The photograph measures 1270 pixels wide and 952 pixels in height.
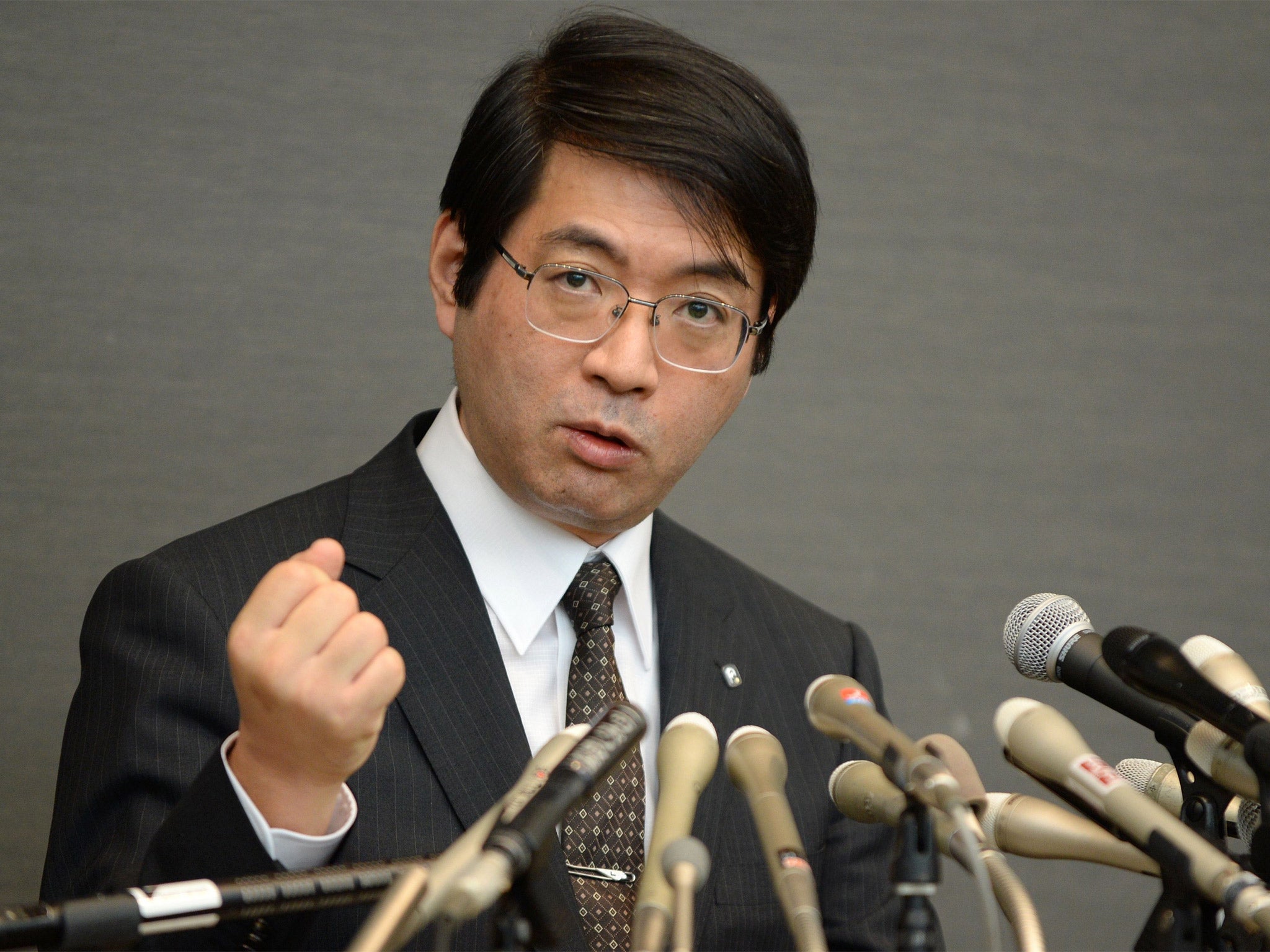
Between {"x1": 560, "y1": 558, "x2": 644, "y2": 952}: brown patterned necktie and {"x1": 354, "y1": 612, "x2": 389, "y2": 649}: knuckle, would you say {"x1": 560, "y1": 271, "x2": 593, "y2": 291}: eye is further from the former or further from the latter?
{"x1": 354, "y1": 612, "x2": 389, "y2": 649}: knuckle

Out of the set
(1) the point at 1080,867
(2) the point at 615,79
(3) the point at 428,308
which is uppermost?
(3) the point at 428,308

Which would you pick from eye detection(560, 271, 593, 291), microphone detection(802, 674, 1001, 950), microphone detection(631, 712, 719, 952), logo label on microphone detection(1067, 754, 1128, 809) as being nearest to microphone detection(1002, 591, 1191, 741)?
logo label on microphone detection(1067, 754, 1128, 809)

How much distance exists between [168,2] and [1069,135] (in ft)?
6.26

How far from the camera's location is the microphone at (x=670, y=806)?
897mm

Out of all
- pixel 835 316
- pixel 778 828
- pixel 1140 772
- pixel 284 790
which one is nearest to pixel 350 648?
pixel 284 790

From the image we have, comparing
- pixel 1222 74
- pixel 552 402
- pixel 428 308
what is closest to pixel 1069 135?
pixel 1222 74

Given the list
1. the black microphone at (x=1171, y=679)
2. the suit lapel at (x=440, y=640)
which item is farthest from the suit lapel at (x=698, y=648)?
the black microphone at (x=1171, y=679)

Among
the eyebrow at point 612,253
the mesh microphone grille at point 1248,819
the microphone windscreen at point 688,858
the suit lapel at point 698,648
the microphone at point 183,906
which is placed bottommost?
the microphone at point 183,906

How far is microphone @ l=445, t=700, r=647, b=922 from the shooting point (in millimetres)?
806

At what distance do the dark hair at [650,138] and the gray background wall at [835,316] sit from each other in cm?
77

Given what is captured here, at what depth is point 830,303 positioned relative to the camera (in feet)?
9.22

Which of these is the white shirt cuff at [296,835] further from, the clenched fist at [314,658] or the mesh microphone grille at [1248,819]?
the mesh microphone grille at [1248,819]

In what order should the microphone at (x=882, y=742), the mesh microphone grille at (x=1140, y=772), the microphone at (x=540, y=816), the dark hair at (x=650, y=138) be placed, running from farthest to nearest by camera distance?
the dark hair at (x=650, y=138), the mesh microphone grille at (x=1140, y=772), the microphone at (x=882, y=742), the microphone at (x=540, y=816)

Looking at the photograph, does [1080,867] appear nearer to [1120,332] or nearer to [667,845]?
[1120,332]
